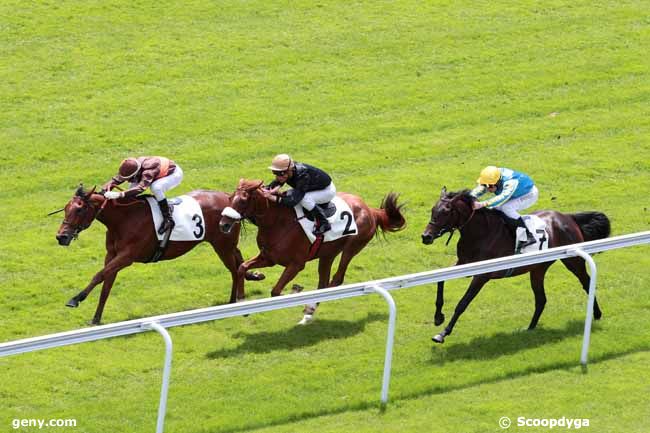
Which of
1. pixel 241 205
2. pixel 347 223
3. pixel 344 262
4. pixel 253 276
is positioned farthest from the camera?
pixel 253 276

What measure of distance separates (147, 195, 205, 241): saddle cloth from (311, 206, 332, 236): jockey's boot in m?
1.28

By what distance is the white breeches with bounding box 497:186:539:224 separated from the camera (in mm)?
14594

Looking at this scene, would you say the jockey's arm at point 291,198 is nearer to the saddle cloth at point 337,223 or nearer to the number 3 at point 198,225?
the saddle cloth at point 337,223

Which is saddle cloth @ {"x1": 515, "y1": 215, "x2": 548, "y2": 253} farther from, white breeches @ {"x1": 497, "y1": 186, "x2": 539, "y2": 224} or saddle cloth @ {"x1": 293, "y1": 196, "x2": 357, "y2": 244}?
saddle cloth @ {"x1": 293, "y1": 196, "x2": 357, "y2": 244}

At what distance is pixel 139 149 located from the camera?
2053cm

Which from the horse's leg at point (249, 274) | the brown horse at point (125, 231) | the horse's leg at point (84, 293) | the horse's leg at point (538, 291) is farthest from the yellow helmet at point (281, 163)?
the horse's leg at point (538, 291)

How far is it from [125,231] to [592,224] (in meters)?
4.98

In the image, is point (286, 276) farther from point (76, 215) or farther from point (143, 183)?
point (76, 215)

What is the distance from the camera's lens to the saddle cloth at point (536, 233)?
1449cm

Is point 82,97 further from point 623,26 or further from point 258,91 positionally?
point 623,26

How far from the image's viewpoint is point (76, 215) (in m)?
14.6

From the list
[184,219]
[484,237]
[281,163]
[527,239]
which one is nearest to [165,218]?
[184,219]

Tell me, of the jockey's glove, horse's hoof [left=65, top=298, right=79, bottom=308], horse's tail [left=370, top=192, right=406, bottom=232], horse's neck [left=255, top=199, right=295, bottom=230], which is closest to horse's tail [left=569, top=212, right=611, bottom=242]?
horse's tail [left=370, top=192, right=406, bottom=232]

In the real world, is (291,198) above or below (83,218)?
above
